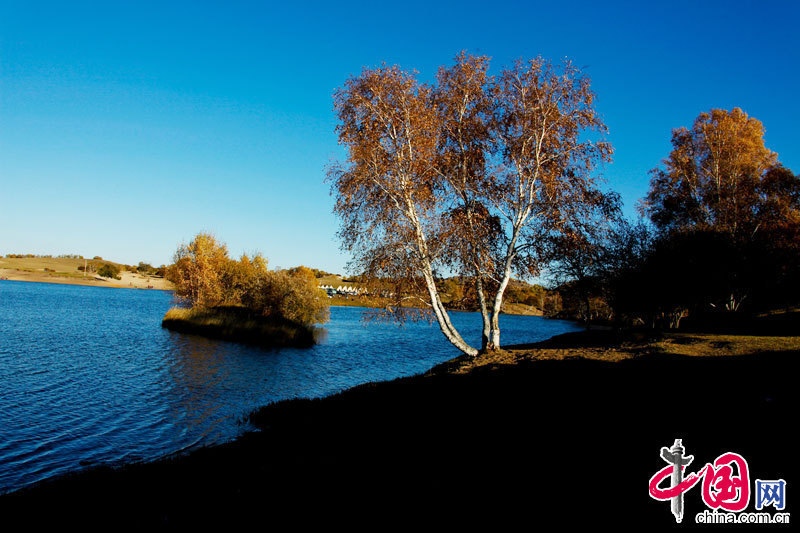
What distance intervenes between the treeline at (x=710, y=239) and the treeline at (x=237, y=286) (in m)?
29.3

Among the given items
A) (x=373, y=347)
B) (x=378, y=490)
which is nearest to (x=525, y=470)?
(x=378, y=490)

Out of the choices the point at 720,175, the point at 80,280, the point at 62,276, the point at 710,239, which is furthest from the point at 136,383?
the point at 62,276

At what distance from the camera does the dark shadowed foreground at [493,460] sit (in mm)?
6344

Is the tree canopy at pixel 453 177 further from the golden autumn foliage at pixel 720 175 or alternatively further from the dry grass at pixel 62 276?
the dry grass at pixel 62 276

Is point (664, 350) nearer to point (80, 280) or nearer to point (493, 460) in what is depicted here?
point (493, 460)

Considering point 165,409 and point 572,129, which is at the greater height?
point 572,129

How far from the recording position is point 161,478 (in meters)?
9.60

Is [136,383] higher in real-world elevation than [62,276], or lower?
lower

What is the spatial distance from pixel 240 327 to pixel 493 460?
141 feet

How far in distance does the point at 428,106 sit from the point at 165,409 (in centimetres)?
1748

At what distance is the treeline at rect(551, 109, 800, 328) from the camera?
1126 inches

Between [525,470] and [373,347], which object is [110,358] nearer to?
[373,347]

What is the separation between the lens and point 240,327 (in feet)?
153

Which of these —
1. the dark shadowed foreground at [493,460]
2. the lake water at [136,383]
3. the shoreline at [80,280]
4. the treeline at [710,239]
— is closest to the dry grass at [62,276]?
the shoreline at [80,280]
